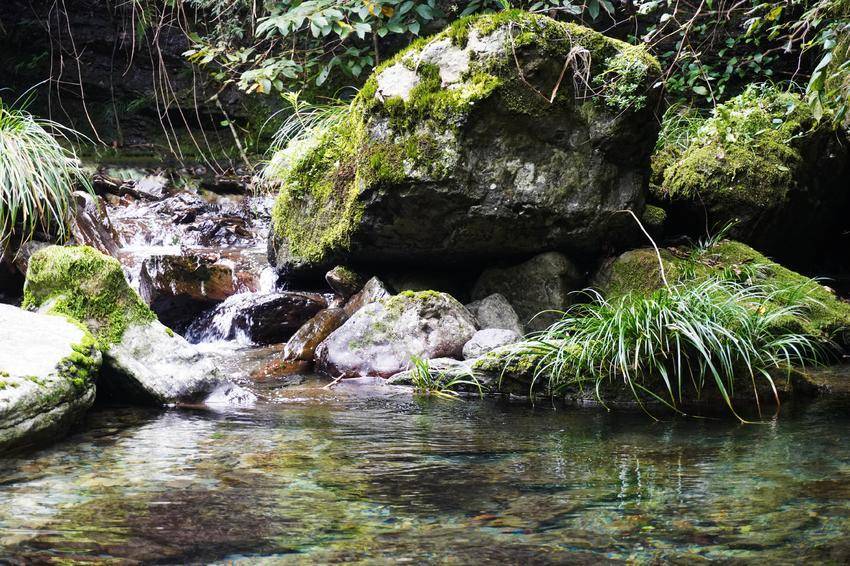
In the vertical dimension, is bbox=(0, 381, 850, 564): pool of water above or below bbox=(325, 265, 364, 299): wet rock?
below

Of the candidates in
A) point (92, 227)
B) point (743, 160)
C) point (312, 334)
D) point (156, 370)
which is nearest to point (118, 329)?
point (156, 370)

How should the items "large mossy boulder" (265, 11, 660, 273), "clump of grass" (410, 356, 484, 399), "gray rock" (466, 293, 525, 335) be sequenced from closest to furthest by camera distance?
1. "clump of grass" (410, 356, 484, 399)
2. "large mossy boulder" (265, 11, 660, 273)
3. "gray rock" (466, 293, 525, 335)

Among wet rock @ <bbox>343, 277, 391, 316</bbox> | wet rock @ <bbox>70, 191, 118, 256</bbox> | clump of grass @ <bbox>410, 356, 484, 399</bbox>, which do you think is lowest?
clump of grass @ <bbox>410, 356, 484, 399</bbox>

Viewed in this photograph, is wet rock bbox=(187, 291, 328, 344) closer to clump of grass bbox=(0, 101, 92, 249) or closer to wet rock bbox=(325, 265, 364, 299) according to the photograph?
wet rock bbox=(325, 265, 364, 299)

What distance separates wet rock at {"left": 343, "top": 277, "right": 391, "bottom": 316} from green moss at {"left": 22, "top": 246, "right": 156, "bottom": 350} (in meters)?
1.81

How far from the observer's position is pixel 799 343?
4.41 metres

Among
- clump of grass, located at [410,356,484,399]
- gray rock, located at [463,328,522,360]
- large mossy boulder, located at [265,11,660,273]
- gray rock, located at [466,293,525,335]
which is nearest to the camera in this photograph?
clump of grass, located at [410,356,484,399]

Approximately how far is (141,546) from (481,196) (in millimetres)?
3682

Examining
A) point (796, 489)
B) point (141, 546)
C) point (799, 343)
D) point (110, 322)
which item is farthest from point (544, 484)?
point (799, 343)

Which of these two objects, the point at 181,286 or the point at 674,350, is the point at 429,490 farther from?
the point at 181,286

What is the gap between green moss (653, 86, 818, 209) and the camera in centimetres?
558

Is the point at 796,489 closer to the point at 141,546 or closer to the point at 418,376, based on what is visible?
the point at 141,546

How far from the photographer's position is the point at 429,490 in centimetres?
230

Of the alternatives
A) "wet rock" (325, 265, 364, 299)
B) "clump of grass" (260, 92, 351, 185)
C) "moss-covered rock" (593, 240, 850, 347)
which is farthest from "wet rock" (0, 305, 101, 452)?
"moss-covered rock" (593, 240, 850, 347)
